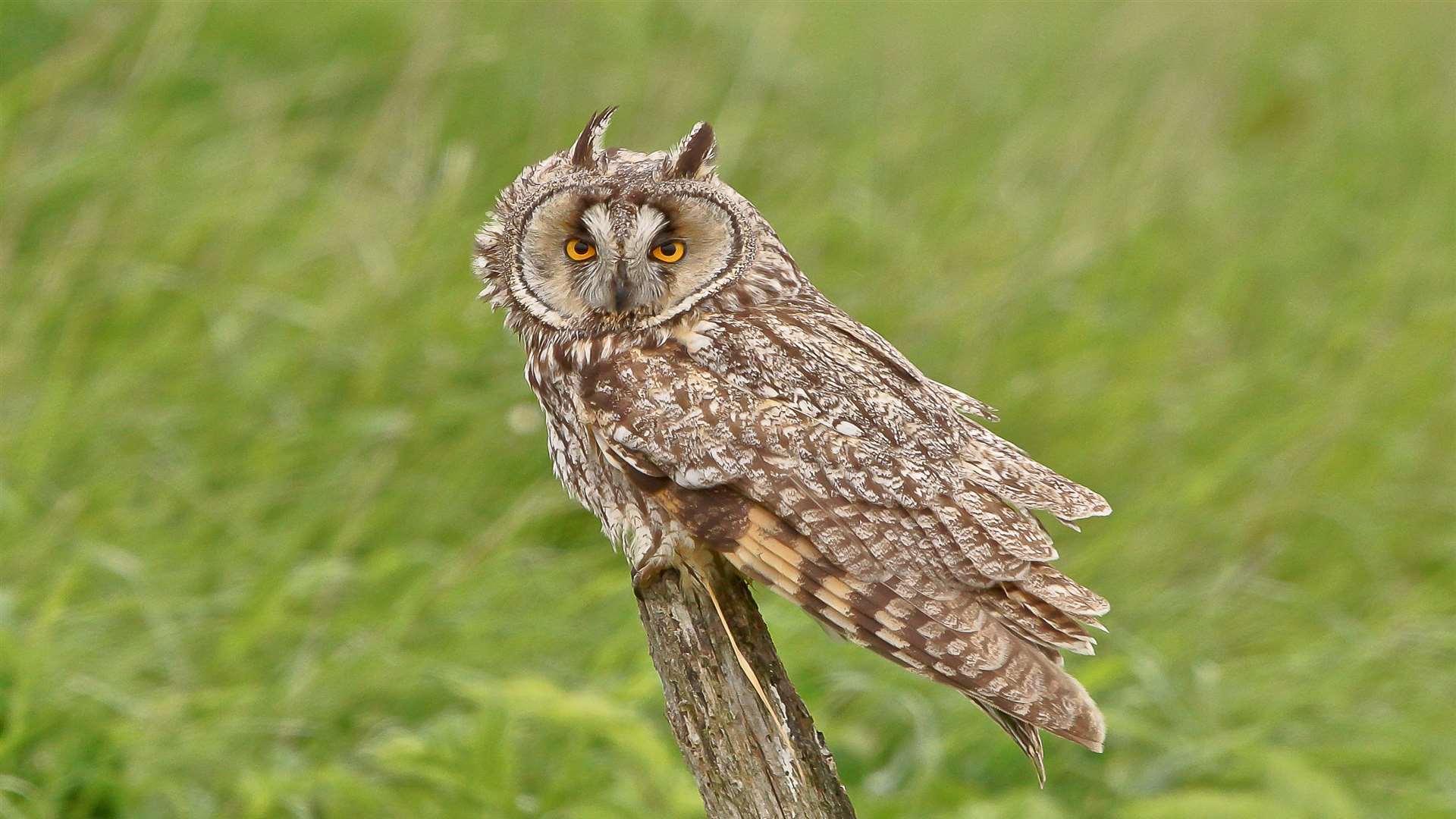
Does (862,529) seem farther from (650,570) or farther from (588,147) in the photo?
(588,147)

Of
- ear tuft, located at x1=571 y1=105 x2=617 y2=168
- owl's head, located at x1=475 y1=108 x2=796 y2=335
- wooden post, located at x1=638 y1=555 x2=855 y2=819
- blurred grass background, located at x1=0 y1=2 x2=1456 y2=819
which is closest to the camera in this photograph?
wooden post, located at x1=638 y1=555 x2=855 y2=819

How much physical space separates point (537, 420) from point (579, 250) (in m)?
1.54

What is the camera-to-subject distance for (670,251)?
2.28 m

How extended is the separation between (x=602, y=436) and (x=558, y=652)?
137cm

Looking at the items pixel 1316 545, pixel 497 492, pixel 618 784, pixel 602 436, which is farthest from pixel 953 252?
pixel 602 436

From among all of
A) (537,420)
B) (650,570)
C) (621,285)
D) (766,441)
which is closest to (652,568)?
(650,570)

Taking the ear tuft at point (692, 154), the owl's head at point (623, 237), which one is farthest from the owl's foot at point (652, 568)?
the ear tuft at point (692, 154)

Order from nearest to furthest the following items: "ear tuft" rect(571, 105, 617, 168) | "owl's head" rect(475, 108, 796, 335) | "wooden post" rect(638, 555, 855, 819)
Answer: "wooden post" rect(638, 555, 855, 819) → "owl's head" rect(475, 108, 796, 335) → "ear tuft" rect(571, 105, 617, 168)

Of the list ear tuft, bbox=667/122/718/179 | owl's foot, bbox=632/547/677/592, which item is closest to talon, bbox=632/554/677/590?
owl's foot, bbox=632/547/677/592

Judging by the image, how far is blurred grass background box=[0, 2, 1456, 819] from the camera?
3070 millimetres

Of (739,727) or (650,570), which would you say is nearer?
(739,727)

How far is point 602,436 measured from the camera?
7.36ft

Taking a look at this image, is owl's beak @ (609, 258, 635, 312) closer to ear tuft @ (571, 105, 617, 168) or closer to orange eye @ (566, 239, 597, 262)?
orange eye @ (566, 239, 597, 262)

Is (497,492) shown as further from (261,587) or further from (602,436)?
(602,436)
